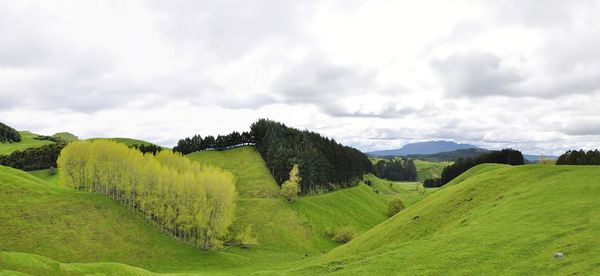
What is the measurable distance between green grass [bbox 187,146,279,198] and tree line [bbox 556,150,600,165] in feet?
318

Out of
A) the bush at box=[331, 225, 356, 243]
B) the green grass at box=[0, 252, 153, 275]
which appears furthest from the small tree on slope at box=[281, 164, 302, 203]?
the green grass at box=[0, 252, 153, 275]

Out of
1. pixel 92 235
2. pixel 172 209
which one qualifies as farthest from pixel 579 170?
pixel 92 235

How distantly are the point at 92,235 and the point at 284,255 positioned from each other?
5046cm

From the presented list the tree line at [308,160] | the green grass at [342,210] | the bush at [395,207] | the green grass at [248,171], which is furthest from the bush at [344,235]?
the bush at [395,207]

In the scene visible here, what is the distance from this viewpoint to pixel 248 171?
17512 cm

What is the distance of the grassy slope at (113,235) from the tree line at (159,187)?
5.69 m

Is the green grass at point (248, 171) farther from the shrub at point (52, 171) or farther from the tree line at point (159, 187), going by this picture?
the shrub at point (52, 171)

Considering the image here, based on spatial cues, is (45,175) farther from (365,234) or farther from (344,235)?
(365,234)

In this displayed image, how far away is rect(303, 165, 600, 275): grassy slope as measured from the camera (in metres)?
35.8

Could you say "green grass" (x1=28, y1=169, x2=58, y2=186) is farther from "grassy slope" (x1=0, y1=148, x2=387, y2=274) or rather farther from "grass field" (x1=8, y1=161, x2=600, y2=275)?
"grass field" (x1=8, y1=161, x2=600, y2=275)

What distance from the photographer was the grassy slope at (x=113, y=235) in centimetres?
8406

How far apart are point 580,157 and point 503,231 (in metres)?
60.5

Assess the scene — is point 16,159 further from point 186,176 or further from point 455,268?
point 455,268

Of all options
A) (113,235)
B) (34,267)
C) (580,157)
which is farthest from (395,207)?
(34,267)
